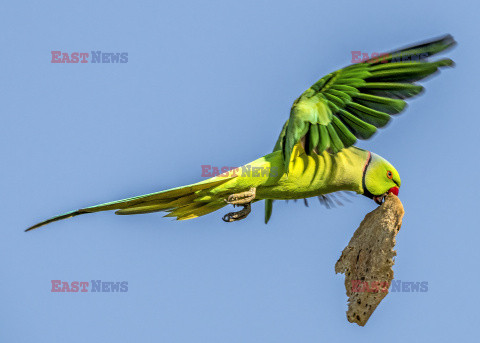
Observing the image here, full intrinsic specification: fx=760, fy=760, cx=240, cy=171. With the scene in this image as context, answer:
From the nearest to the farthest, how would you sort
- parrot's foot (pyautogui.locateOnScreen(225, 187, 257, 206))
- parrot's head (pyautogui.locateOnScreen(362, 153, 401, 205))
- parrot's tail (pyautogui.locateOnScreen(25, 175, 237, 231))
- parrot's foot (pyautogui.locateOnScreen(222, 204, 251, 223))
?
1. parrot's tail (pyautogui.locateOnScreen(25, 175, 237, 231))
2. parrot's foot (pyautogui.locateOnScreen(225, 187, 257, 206))
3. parrot's foot (pyautogui.locateOnScreen(222, 204, 251, 223))
4. parrot's head (pyautogui.locateOnScreen(362, 153, 401, 205))

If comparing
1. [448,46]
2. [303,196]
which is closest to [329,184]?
[303,196]

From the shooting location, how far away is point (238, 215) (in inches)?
247

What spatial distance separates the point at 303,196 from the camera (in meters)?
6.29

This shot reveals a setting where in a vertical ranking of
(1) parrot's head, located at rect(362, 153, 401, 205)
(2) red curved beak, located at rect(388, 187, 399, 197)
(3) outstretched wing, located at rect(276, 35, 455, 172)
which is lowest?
(2) red curved beak, located at rect(388, 187, 399, 197)

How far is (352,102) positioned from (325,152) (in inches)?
19.5

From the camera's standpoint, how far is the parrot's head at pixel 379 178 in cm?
634

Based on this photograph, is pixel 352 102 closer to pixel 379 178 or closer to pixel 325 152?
pixel 325 152

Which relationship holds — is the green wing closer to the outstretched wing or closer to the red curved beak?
the outstretched wing

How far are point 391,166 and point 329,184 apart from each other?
605 mm

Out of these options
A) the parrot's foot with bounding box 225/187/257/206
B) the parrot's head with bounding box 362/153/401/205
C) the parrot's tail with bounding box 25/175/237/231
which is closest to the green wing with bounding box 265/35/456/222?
the parrot's foot with bounding box 225/187/257/206

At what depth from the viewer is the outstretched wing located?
576 centimetres

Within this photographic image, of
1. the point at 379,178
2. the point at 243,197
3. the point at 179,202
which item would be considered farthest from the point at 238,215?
the point at 379,178

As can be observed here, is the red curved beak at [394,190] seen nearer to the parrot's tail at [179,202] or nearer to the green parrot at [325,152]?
the green parrot at [325,152]

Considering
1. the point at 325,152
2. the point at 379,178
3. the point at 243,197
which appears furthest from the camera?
the point at 379,178
